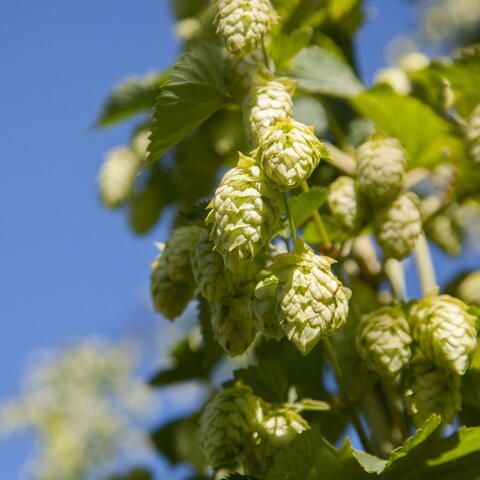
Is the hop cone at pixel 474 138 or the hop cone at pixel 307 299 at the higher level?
the hop cone at pixel 474 138

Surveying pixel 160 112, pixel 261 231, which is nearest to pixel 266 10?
pixel 160 112

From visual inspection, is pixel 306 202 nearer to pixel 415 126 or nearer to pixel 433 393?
pixel 433 393

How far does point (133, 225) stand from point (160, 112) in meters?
0.66

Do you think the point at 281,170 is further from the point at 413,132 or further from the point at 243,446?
the point at 413,132

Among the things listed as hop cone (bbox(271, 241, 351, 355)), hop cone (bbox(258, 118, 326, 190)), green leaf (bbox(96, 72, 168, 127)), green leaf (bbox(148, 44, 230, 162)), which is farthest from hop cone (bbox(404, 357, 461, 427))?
green leaf (bbox(96, 72, 168, 127))

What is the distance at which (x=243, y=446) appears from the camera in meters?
0.89

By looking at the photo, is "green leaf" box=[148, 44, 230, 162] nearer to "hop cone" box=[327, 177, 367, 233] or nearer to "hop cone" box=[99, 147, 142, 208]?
"hop cone" box=[327, 177, 367, 233]

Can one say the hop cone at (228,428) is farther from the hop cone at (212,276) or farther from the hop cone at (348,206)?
the hop cone at (348,206)

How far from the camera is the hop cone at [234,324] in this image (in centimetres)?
83

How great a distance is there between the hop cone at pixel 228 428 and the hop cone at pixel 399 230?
0.26 meters

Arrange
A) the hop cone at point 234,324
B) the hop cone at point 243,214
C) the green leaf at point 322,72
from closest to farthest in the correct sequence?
the hop cone at point 243,214, the hop cone at point 234,324, the green leaf at point 322,72

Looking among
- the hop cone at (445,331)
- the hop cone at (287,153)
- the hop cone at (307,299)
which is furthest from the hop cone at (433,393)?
the hop cone at (287,153)

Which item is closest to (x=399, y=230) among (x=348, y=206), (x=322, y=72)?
(x=348, y=206)

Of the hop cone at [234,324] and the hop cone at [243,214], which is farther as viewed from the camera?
the hop cone at [234,324]
